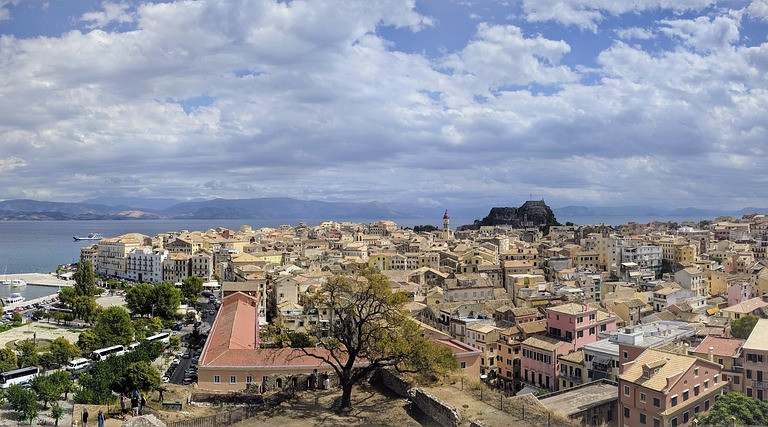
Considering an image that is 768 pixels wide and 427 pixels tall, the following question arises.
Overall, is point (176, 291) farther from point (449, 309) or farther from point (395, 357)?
point (395, 357)

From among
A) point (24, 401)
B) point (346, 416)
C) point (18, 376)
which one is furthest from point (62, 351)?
point (346, 416)

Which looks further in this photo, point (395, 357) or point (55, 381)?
point (55, 381)

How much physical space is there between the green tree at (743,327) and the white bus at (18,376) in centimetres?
3722

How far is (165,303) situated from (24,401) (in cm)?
2622

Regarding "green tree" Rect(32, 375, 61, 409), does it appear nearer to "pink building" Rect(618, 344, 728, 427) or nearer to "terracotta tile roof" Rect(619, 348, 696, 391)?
"pink building" Rect(618, 344, 728, 427)

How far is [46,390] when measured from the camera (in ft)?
88.1

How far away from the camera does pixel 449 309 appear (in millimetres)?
42438

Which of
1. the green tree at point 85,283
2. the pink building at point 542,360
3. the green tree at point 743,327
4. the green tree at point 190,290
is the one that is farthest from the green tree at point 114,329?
the green tree at point 743,327

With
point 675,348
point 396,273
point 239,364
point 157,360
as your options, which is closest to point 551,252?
point 396,273

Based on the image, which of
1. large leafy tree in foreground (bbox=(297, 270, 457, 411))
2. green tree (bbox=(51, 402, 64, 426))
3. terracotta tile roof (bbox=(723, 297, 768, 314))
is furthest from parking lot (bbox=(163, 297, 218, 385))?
terracotta tile roof (bbox=(723, 297, 768, 314))

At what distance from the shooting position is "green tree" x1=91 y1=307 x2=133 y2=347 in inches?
1575

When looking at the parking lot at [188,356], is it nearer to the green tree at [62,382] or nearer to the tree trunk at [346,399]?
the green tree at [62,382]

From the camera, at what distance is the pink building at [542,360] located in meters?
33.2

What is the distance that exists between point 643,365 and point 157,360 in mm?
27626
